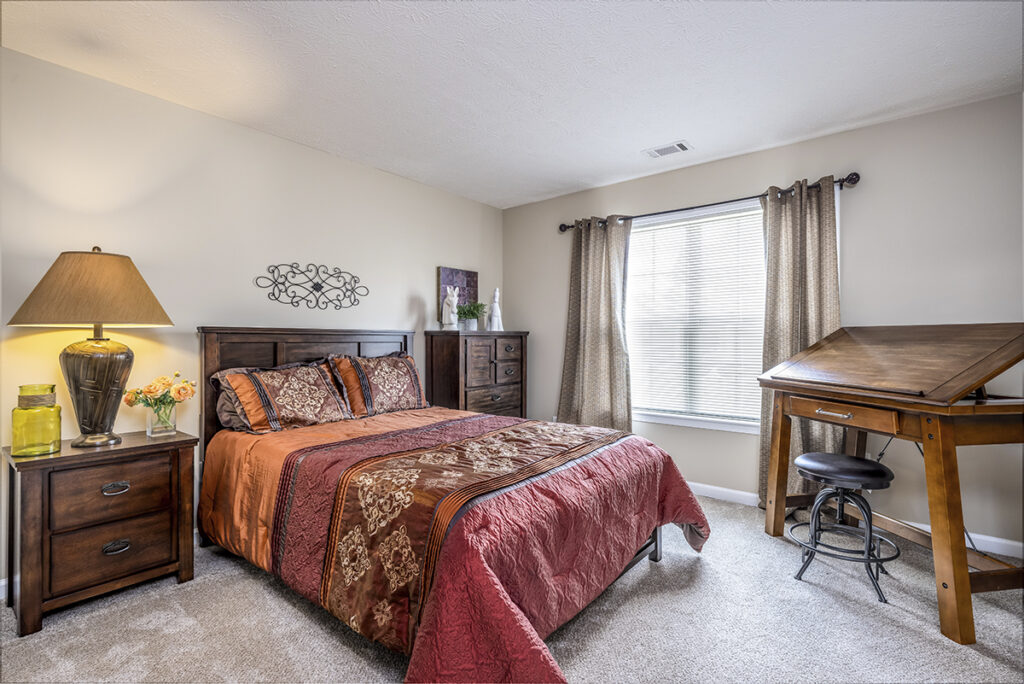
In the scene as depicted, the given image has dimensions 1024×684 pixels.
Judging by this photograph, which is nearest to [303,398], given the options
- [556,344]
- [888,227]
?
[556,344]

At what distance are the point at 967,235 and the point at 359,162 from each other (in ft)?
13.3

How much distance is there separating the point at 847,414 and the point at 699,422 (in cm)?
141

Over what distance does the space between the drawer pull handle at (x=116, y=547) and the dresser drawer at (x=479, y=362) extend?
233 centimetres

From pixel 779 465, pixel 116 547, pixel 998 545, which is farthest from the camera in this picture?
pixel 779 465

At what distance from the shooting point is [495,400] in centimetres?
417

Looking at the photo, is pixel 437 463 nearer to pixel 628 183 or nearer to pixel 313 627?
pixel 313 627

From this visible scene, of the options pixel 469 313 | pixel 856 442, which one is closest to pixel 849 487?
pixel 856 442

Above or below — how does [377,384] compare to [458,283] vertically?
below

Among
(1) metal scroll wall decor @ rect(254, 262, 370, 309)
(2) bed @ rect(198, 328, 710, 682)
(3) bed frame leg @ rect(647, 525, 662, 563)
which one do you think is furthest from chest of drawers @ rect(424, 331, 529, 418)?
(3) bed frame leg @ rect(647, 525, 662, 563)

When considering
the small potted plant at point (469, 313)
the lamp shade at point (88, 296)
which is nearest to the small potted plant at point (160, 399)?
the lamp shade at point (88, 296)

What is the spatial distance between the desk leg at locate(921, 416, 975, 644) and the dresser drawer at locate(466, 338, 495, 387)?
289 centimetres

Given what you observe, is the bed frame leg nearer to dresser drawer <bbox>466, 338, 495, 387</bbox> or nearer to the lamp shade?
dresser drawer <bbox>466, 338, 495, 387</bbox>

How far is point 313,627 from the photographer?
192 cm

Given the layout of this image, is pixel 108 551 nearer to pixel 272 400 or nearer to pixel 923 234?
pixel 272 400
